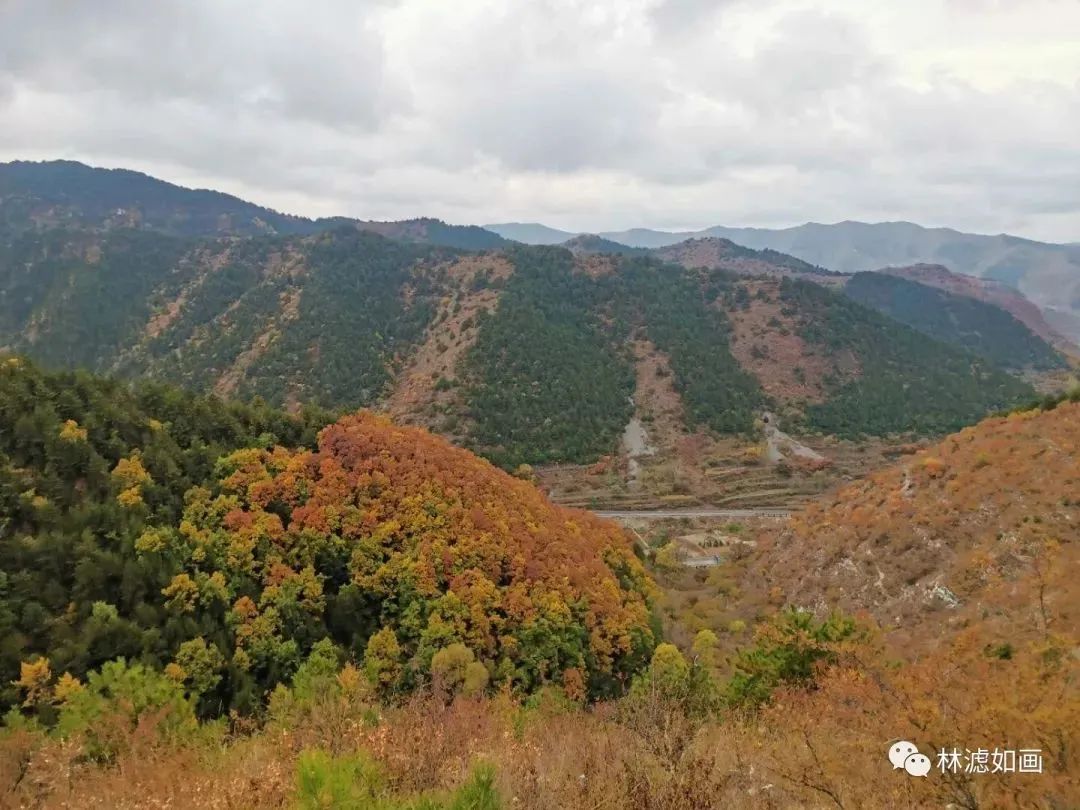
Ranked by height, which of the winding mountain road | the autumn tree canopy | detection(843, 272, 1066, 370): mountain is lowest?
the winding mountain road

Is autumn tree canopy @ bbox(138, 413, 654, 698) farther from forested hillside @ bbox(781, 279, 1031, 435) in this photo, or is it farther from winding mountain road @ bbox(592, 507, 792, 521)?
forested hillside @ bbox(781, 279, 1031, 435)

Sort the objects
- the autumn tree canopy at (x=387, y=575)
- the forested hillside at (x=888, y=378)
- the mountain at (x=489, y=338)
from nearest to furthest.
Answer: the autumn tree canopy at (x=387, y=575), the mountain at (x=489, y=338), the forested hillside at (x=888, y=378)

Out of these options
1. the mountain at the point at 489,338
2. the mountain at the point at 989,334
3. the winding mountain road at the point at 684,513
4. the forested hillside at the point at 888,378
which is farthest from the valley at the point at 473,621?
the mountain at the point at 989,334

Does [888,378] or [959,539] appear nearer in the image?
[959,539]

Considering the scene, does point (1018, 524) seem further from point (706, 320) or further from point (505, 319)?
point (706, 320)

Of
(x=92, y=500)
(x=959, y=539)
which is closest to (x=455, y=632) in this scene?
(x=92, y=500)

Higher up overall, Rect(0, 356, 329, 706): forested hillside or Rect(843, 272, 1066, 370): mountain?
Rect(843, 272, 1066, 370): mountain

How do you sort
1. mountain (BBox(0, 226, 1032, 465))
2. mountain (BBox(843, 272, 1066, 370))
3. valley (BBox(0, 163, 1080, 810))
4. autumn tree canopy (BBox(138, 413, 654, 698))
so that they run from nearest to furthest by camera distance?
valley (BBox(0, 163, 1080, 810))
autumn tree canopy (BBox(138, 413, 654, 698))
mountain (BBox(0, 226, 1032, 465))
mountain (BBox(843, 272, 1066, 370))

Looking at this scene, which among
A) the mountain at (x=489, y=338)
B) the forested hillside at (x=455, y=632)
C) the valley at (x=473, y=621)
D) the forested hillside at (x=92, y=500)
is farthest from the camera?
Answer: the mountain at (x=489, y=338)

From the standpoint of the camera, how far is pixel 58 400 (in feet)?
→ 86.7

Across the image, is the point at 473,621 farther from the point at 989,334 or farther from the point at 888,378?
the point at 989,334

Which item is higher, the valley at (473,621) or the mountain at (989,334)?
the mountain at (989,334)

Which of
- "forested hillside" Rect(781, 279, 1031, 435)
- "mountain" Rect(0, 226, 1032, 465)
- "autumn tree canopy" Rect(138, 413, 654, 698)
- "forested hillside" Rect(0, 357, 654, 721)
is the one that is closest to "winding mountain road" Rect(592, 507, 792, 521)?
"mountain" Rect(0, 226, 1032, 465)

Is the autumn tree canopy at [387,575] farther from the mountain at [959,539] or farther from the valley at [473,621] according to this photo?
the mountain at [959,539]
